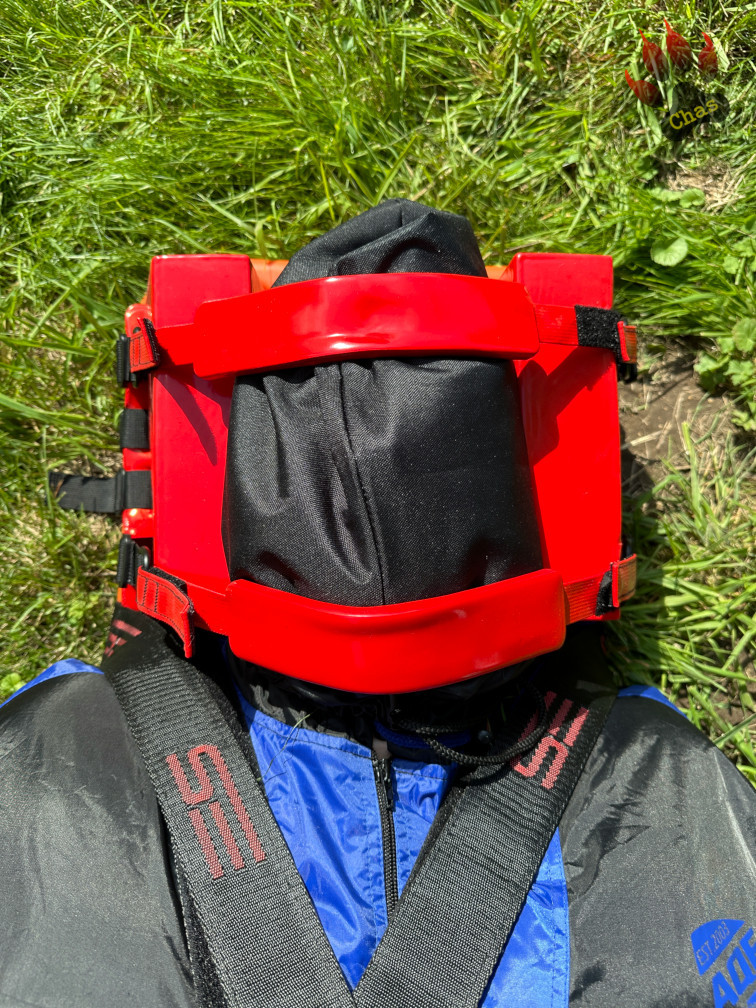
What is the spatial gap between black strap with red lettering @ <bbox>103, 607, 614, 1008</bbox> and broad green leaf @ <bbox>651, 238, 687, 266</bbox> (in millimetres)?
1201

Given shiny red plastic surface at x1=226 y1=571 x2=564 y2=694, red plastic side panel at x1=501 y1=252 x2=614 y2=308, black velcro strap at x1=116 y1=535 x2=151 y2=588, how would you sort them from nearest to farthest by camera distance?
shiny red plastic surface at x1=226 y1=571 x2=564 y2=694, red plastic side panel at x1=501 y1=252 x2=614 y2=308, black velcro strap at x1=116 y1=535 x2=151 y2=588

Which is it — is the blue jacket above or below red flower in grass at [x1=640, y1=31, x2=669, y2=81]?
below

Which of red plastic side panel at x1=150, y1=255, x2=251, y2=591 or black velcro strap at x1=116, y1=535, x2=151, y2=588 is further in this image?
black velcro strap at x1=116, y1=535, x2=151, y2=588

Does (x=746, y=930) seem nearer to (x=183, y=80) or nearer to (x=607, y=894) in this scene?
(x=607, y=894)

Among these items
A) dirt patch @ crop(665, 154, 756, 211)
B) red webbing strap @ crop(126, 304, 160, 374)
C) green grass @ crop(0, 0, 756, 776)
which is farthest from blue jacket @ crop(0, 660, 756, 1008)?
dirt patch @ crop(665, 154, 756, 211)

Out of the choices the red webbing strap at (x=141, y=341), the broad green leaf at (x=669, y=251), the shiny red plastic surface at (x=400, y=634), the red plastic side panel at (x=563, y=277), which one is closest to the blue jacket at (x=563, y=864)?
the shiny red plastic surface at (x=400, y=634)

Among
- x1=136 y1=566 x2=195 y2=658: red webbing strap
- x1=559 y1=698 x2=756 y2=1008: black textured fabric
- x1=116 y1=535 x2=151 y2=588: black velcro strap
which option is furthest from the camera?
x1=116 y1=535 x2=151 y2=588: black velcro strap

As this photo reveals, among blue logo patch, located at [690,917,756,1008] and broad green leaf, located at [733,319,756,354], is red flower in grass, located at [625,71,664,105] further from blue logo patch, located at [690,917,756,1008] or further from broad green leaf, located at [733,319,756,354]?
blue logo patch, located at [690,917,756,1008]

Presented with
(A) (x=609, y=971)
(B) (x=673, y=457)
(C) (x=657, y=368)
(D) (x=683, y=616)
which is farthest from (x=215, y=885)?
(C) (x=657, y=368)

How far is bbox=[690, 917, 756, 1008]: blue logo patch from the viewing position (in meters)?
1.22

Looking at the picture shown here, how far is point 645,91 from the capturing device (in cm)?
193

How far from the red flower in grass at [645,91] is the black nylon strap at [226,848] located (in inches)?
75.8

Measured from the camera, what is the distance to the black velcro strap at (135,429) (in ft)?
5.23

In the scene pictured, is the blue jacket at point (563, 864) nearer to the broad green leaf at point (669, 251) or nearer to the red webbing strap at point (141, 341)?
the red webbing strap at point (141, 341)
